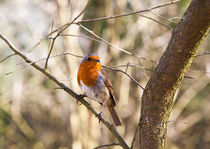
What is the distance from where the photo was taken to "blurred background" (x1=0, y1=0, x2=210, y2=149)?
19.2 ft

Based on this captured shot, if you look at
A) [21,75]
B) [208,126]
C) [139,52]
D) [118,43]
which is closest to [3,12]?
[21,75]

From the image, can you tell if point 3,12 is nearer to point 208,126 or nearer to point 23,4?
point 23,4

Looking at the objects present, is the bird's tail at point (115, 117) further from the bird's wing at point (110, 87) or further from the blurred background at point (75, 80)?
the blurred background at point (75, 80)

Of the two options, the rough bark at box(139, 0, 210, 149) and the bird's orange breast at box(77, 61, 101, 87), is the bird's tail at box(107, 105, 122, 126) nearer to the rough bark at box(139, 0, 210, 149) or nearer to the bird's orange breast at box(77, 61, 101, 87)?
the bird's orange breast at box(77, 61, 101, 87)

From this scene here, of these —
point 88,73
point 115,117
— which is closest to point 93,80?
point 88,73

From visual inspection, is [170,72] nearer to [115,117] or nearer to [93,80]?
[93,80]

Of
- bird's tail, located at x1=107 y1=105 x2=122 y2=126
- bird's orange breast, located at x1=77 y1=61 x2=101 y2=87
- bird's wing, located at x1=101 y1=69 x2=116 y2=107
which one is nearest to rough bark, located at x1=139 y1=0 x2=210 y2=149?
bird's orange breast, located at x1=77 y1=61 x2=101 y2=87

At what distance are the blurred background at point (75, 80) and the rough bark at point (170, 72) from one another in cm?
332

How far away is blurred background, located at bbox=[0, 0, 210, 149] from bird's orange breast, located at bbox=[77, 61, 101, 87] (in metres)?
2.06

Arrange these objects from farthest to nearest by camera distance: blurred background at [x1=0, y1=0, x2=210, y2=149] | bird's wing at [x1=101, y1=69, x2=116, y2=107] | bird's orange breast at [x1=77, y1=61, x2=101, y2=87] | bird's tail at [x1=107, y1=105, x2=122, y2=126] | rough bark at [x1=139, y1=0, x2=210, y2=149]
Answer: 1. blurred background at [x1=0, y1=0, x2=210, y2=149]
2. bird's tail at [x1=107, y1=105, x2=122, y2=126]
3. bird's wing at [x1=101, y1=69, x2=116, y2=107]
4. bird's orange breast at [x1=77, y1=61, x2=101, y2=87]
5. rough bark at [x1=139, y1=0, x2=210, y2=149]

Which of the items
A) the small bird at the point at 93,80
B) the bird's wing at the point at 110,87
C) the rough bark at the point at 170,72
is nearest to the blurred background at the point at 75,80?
the bird's wing at the point at 110,87

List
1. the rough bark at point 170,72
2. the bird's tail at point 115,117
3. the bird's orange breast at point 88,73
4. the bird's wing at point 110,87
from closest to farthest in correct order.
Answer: the rough bark at point 170,72 → the bird's orange breast at point 88,73 → the bird's wing at point 110,87 → the bird's tail at point 115,117

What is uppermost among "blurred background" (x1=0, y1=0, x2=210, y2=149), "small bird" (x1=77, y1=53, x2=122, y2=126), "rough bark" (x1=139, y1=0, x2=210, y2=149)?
"blurred background" (x1=0, y1=0, x2=210, y2=149)

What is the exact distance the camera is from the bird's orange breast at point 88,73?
10.6ft
